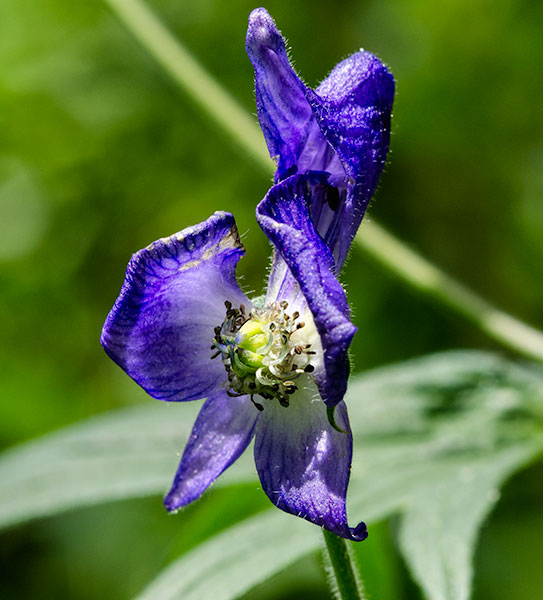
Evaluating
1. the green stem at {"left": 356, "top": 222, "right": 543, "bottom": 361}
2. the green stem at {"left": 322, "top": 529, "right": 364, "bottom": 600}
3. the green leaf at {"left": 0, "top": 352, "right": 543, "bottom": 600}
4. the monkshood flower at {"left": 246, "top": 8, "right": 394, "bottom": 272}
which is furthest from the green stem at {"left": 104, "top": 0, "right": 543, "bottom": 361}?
the green stem at {"left": 322, "top": 529, "right": 364, "bottom": 600}

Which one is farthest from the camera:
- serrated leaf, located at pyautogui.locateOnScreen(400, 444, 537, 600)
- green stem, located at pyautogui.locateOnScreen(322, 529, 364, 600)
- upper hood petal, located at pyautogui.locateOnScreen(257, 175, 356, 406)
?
serrated leaf, located at pyautogui.locateOnScreen(400, 444, 537, 600)

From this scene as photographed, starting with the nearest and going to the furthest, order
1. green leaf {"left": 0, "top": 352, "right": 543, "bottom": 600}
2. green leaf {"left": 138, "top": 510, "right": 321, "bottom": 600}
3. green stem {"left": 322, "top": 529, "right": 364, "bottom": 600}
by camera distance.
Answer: green stem {"left": 322, "top": 529, "right": 364, "bottom": 600} → green leaf {"left": 138, "top": 510, "right": 321, "bottom": 600} → green leaf {"left": 0, "top": 352, "right": 543, "bottom": 600}

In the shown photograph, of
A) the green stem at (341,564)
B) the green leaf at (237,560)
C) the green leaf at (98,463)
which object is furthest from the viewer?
the green leaf at (98,463)

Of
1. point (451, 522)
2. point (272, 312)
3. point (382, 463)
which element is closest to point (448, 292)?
point (382, 463)

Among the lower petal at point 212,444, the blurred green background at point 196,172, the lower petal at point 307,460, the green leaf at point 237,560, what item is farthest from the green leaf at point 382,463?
the blurred green background at point 196,172

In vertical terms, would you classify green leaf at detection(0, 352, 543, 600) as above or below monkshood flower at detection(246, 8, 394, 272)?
below

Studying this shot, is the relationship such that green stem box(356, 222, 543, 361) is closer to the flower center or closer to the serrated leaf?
the serrated leaf

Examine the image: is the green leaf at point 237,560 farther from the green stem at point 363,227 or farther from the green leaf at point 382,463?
the green stem at point 363,227

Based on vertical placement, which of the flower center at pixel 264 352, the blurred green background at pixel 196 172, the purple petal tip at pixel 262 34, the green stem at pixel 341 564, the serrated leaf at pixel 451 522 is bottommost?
the serrated leaf at pixel 451 522
